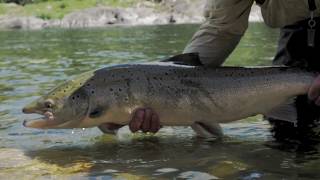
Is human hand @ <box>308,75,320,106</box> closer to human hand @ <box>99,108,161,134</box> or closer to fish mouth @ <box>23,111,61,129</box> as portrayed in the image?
human hand @ <box>99,108,161,134</box>

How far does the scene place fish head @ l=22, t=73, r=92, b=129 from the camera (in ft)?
16.6

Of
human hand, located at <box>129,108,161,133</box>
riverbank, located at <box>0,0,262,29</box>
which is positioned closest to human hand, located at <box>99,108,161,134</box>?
human hand, located at <box>129,108,161,133</box>

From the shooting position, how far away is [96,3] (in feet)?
303

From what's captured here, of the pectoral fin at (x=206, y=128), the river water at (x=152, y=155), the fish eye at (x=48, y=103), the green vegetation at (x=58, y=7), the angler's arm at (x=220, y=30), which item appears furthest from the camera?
the green vegetation at (x=58, y=7)

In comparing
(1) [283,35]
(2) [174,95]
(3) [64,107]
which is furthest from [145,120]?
(1) [283,35]

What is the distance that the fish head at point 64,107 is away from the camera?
5047 mm

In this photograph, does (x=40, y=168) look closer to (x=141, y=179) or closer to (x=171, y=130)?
(x=141, y=179)

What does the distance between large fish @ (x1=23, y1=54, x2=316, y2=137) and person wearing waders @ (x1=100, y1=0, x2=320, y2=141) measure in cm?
52

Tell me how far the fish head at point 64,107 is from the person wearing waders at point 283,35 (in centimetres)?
128

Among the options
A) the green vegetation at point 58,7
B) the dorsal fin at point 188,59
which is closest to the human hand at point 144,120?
the dorsal fin at point 188,59

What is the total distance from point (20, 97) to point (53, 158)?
434 cm

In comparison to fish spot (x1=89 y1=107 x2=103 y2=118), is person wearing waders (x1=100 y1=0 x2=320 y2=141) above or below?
above

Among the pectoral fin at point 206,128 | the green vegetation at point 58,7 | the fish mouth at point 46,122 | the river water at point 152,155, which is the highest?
the green vegetation at point 58,7

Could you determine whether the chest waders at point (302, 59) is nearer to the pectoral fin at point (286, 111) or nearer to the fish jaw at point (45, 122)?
the pectoral fin at point (286, 111)
